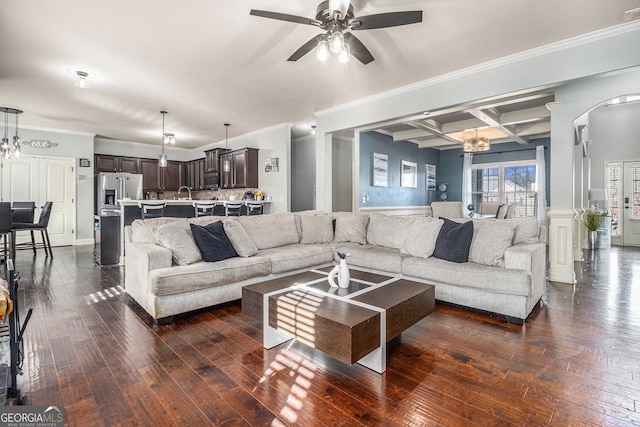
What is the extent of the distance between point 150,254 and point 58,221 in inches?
257

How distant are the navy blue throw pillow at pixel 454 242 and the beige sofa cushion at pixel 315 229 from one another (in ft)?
5.17

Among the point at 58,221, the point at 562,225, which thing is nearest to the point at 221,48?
the point at 562,225

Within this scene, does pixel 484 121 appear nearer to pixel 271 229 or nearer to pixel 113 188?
pixel 271 229

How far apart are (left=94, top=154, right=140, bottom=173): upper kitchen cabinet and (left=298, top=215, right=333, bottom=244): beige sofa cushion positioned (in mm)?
6496

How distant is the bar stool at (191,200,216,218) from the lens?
6067 mm

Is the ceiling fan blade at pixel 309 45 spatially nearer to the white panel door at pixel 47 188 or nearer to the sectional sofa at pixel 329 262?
the sectional sofa at pixel 329 262

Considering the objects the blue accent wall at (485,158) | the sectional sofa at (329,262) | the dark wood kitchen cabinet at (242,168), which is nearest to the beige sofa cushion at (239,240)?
the sectional sofa at (329,262)

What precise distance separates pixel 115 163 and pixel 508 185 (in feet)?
34.3

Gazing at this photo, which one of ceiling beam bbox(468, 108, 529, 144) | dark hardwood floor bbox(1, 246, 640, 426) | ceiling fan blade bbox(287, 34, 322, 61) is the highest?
ceiling beam bbox(468, 108, 529, 144)

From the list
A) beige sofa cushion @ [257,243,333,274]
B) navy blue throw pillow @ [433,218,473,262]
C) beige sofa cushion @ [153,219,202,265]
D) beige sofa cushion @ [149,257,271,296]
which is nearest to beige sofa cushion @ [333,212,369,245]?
beige sofa cushion @ [257,243,333,274]

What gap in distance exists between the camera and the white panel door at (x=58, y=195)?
718cm

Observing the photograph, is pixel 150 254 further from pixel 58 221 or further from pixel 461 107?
pixel 58 221

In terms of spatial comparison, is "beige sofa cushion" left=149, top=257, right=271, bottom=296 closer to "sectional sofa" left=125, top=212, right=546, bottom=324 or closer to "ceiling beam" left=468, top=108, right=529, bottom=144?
"sectional sofa" left=125, top=212, right=546, bottom=324

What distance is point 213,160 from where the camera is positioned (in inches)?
333
